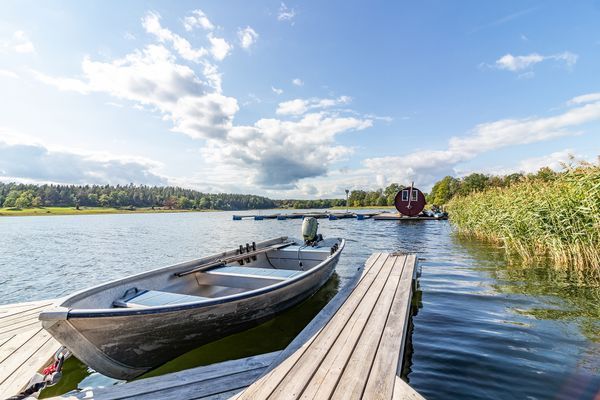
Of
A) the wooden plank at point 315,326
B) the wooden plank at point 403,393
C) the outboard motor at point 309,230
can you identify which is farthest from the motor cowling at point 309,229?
the wooden plank at point 403,393

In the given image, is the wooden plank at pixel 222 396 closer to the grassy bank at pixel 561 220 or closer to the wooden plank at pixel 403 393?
the wooden plank at pixel 403 393

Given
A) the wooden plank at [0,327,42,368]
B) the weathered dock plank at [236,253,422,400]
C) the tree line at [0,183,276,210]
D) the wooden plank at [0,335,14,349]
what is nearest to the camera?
the weathered dock plank at [236,253,422,400]

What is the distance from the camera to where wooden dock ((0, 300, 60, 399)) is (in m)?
3.80

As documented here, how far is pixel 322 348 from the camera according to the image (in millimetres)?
3678

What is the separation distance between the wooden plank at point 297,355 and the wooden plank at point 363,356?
1.33ft

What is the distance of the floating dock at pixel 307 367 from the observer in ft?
9.37

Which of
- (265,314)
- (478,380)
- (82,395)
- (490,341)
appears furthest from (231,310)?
(490,341)

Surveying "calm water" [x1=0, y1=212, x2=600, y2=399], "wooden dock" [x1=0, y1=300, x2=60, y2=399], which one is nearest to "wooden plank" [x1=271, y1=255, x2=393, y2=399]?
"calm water" [x1=0, y1=212, x2=600, y2=399]

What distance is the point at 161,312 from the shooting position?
12.8 feet

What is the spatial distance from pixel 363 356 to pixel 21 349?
5.45m

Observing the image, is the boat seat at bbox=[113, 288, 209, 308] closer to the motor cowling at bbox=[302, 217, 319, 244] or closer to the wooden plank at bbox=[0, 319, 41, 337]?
the wooden plank at bbox=[0, 319, 41, 337]

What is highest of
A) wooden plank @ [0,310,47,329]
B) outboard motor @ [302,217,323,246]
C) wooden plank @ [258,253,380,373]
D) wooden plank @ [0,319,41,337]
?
outboard motor @ [302,217,323,246]

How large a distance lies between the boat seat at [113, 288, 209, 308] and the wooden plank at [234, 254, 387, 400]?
1.86 meters

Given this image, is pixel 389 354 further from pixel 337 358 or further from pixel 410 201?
pixel 410 201
